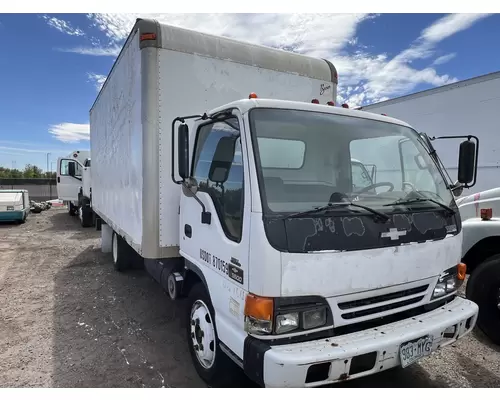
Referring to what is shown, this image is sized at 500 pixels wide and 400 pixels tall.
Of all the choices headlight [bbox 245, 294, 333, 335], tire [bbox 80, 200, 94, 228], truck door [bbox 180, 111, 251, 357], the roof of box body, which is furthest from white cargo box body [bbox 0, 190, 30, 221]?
headlight [bbox 245, 294, 333, 335]

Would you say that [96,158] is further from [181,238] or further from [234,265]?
[234,265]

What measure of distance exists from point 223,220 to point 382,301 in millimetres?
1278

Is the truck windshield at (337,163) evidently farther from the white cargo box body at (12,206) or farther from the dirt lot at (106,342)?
the white cargo box body at (12,206)

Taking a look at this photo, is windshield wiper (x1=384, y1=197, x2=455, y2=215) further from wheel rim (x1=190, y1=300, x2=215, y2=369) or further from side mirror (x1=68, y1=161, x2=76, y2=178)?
side mirror (x1=68, y1=161, x2=76, y2=178)

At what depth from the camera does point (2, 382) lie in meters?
3.26

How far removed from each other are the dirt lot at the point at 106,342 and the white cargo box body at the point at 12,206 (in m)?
7.41

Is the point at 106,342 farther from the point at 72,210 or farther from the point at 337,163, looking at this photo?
the point at 72,210

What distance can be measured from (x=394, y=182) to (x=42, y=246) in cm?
913

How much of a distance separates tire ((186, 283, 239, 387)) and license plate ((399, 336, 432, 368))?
1265 mm

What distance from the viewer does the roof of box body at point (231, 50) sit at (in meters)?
3.66

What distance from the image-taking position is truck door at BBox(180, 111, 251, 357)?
254 cm

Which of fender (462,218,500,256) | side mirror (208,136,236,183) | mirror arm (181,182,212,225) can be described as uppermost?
side mirror (208,136,236,183)

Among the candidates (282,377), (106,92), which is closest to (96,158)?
(106,92)

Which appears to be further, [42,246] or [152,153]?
[42,246]
